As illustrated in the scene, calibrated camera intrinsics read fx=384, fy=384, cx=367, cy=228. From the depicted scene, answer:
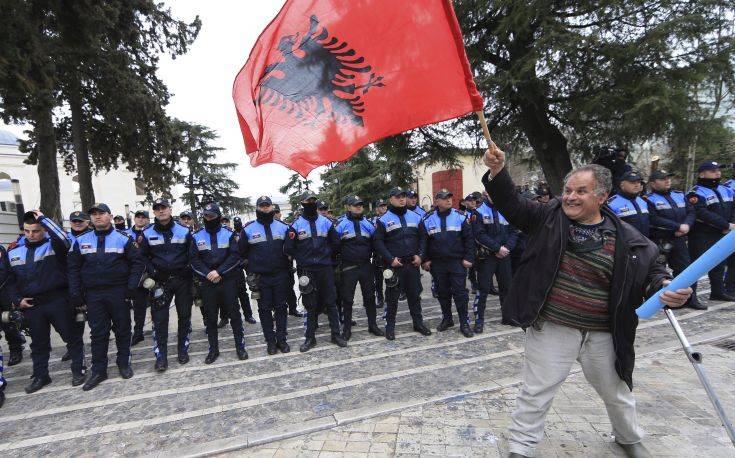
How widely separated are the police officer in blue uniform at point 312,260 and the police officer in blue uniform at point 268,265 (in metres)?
0.19

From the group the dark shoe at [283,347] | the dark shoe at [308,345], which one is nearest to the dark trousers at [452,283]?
the dark shoe at [308,345]

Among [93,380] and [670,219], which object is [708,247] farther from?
[93,380]

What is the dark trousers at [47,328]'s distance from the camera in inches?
194

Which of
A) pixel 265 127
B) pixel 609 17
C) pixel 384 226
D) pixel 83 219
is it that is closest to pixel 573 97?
pixel 609 17

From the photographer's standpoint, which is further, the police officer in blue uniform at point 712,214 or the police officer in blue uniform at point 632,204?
the police officer in blue uniform at point 712,214

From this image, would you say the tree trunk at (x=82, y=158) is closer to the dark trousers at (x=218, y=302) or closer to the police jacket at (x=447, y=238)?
the dark trousers at (x=218, y=302)

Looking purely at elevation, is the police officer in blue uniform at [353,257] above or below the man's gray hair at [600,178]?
below

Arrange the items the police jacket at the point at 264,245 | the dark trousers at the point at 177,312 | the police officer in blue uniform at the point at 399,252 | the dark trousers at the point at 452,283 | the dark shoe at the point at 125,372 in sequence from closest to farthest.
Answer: the dark shoe at the point at 125,372 < the dark trousers at the point at 177,312 < the police jacket at the point at 264,245 < the dark trousers at the point at 452,283 < the police officer in blue uniform at the point at 399,252

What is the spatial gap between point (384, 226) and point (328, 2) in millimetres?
3543

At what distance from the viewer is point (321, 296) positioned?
593 centimetres

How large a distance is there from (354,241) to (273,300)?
1516 millimetres

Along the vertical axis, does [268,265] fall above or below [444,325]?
above

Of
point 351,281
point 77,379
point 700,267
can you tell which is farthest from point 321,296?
point 700,267

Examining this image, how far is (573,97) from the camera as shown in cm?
1139
